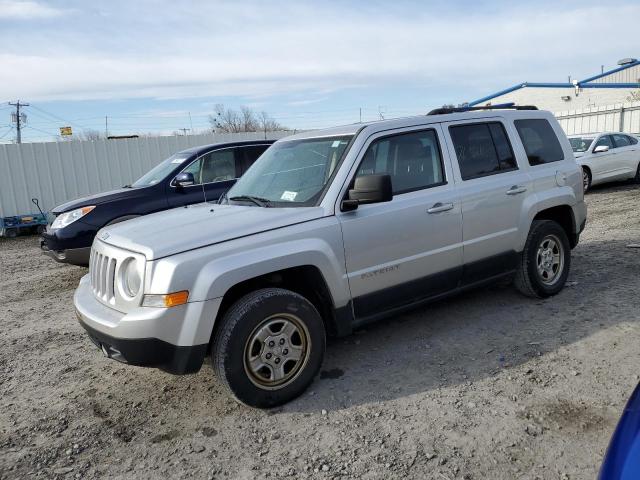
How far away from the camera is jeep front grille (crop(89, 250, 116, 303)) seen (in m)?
3.55

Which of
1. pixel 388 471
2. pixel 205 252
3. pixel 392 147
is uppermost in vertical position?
pixel 392 147

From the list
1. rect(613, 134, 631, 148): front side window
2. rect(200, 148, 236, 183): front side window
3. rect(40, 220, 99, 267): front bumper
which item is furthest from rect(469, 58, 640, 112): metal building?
rect(40, 220, 99, 267): front bumper

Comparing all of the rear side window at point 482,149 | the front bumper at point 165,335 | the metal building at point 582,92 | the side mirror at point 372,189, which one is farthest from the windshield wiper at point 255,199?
the metal building at point 582,92

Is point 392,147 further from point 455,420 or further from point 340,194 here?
point 455,420

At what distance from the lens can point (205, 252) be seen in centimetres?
330

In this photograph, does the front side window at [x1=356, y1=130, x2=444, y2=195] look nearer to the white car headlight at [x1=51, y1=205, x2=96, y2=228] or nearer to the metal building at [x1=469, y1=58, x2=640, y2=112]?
the white car headlight at [x1=51, y1=205, x2=96, y2=228]

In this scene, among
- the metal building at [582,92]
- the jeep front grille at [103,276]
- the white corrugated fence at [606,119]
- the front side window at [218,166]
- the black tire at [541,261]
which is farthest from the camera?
the metal building at [582,92]

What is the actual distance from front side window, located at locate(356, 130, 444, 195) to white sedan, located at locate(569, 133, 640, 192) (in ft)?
33.6

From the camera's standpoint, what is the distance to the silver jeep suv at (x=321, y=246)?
3.28m

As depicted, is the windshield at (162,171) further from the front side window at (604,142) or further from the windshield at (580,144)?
the front side window at (604,142)

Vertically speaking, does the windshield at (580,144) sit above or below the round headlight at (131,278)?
above

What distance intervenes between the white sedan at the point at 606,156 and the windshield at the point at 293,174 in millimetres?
10819

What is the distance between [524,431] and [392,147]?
2264mm

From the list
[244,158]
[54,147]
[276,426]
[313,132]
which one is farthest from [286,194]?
[54,147]
